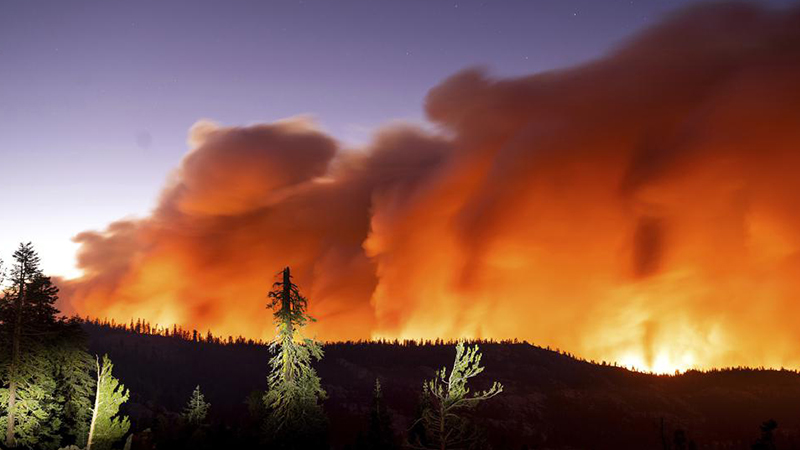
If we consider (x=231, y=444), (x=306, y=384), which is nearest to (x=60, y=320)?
(x=231, y=444)

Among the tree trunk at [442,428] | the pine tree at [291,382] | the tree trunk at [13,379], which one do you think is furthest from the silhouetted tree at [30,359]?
the tree trunk at [442,428]

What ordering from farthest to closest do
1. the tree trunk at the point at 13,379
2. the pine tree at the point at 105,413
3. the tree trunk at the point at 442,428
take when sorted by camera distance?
the tree trunk at the point at 13,379 < the pine tree at the point at 105,413 < the tree trunk at the point at 442,428

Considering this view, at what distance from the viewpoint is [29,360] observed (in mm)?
48750

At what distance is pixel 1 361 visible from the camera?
4753 cm

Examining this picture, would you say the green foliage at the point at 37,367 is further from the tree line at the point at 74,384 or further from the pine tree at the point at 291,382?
the pine tree at the point at 291,382

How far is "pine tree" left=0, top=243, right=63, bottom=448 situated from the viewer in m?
47.4

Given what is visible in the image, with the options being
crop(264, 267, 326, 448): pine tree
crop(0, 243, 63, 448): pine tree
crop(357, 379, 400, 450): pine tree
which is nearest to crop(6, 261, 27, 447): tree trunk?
crop(0, 243, 63, 448): pine tree

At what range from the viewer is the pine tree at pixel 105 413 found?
112 ft

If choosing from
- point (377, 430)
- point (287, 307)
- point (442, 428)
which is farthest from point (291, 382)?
point (377, 430)

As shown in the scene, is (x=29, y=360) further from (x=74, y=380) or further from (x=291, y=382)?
(x=291, y=382)

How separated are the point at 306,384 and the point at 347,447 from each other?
38.2 m

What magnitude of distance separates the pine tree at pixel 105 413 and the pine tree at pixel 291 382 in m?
8.32

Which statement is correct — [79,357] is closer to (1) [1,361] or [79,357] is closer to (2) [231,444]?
(1) [1,361]

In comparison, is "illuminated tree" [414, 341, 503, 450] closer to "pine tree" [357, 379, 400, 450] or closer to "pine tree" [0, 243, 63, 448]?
"pine tree" [0, 243, 63, 448]
